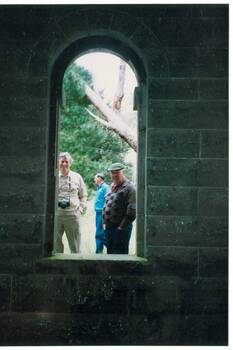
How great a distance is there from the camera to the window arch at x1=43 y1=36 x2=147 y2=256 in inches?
150

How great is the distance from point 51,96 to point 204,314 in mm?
2658

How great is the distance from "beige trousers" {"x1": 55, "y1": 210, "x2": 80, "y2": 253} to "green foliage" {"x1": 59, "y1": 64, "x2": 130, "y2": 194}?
9.94m

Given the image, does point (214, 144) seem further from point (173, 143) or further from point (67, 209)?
point (67, 209)

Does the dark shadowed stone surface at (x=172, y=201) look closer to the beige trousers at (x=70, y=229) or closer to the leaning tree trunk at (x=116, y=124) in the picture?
the beige trousers at (x=70, y=229)

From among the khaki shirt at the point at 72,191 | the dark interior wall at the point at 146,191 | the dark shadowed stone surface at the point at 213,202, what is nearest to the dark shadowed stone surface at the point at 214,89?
the dark interior wall at the point at 146,191

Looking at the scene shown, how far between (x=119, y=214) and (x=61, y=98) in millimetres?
1960

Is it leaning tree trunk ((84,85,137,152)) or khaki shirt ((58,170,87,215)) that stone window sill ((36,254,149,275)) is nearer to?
khaki shirt ((58,170,87,215))

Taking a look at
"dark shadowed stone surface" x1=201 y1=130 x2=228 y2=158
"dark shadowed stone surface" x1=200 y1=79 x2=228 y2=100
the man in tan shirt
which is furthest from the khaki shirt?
"dark shadowed stone surface" x1=200 y1=79 x2=228 y2=100

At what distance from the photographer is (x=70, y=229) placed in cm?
577

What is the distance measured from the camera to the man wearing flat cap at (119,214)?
5055mm

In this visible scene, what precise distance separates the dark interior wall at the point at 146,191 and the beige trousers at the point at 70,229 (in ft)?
6.78

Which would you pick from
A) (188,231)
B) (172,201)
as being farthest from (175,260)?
(172,201)

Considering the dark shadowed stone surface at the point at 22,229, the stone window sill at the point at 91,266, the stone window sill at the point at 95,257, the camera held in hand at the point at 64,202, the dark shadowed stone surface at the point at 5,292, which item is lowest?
the dark shadowed stone surface at the point at 5,292

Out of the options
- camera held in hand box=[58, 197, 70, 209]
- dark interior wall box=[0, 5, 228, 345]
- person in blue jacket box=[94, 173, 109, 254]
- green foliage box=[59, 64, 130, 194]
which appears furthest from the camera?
green foliage box=[59, 64, 130, 194]
